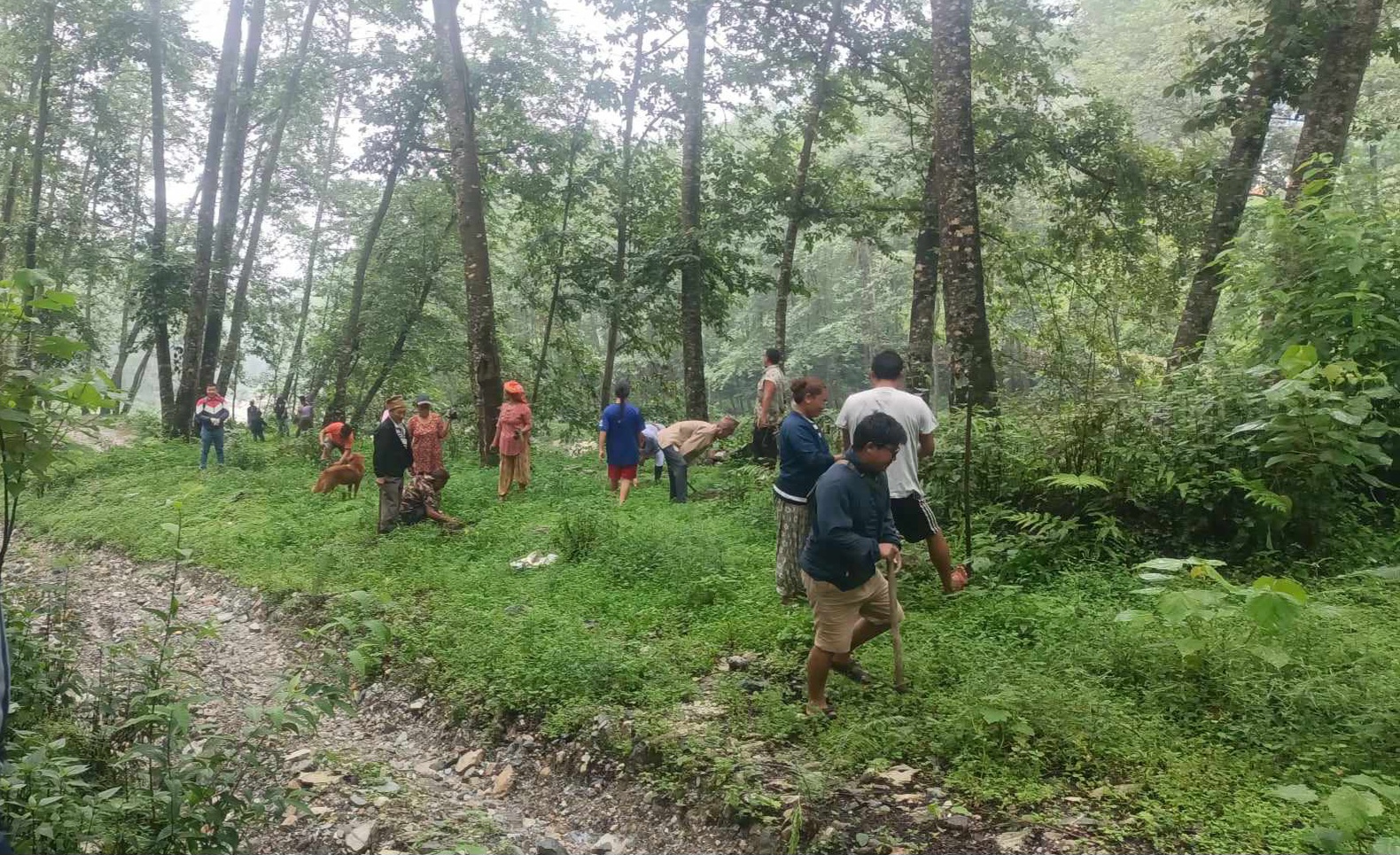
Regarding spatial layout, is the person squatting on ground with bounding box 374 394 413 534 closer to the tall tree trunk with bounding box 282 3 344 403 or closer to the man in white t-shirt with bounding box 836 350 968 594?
the man in white t-shirt with bounding box 836 350 968 594

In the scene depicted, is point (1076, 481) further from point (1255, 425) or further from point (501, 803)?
point (501, 803)

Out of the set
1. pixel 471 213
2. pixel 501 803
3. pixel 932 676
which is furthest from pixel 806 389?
pixel 471 213

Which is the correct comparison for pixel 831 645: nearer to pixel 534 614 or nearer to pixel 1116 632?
pixel 1116 632

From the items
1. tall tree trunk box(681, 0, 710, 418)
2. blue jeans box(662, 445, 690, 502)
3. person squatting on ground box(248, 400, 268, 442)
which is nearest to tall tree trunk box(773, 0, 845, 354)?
tall tree trunk box(681, 0, 710, 418)

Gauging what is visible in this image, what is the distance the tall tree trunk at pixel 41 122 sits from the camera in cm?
2233

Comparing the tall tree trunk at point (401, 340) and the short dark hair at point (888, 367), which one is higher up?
the tall tree trunk at point (401, 340)

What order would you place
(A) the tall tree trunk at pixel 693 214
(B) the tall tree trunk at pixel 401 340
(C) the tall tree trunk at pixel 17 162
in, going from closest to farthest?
(A) the tall tree trunk at pixel 693 214, (C) the tall tree trunk at pixel 17 162, (B) the tall tree trunk at pixel 401 340

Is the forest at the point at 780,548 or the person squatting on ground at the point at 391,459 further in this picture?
the person squatting on ground at the point at 391,459

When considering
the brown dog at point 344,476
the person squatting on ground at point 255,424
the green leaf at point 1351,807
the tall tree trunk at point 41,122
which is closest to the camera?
the green leaf at point 1351,807

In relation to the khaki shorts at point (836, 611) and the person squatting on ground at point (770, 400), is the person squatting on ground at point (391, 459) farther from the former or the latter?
the khaki shorts at point (836, 611)

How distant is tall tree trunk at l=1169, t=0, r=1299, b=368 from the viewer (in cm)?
1018

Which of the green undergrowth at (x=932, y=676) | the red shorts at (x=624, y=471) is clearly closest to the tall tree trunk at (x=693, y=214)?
the red shorts at (x=624, y=471)

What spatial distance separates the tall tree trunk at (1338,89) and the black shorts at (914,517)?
240 inches

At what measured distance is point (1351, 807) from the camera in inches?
122
